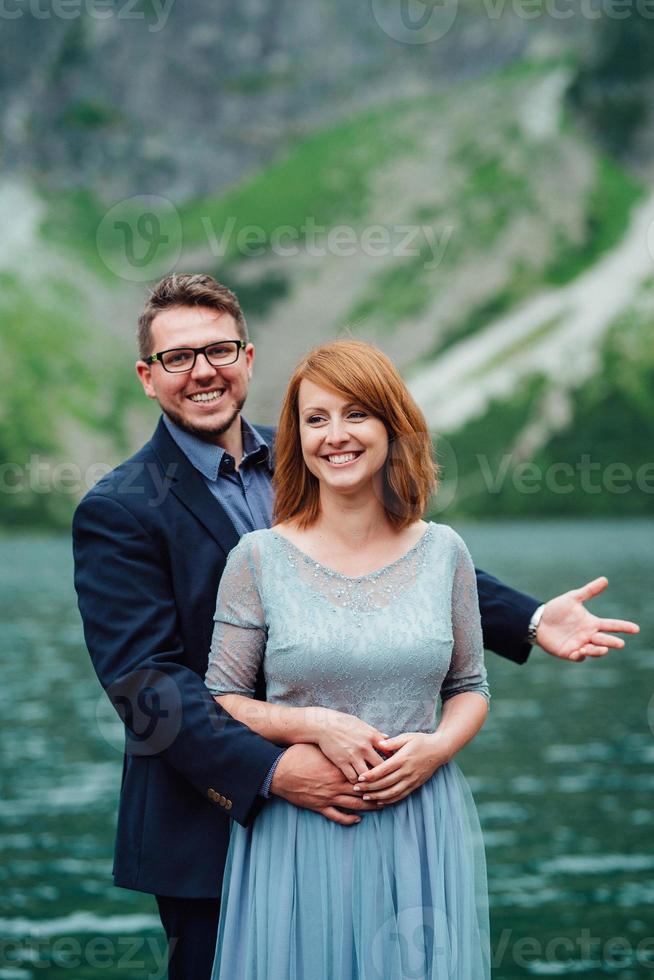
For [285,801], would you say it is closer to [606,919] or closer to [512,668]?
[606,919]

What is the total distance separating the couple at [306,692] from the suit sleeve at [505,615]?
1.62 feet

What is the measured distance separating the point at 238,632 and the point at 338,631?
26 centimetres

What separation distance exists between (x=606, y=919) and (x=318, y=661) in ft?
34.6

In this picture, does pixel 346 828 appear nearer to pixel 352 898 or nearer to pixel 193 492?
pixel 352 898

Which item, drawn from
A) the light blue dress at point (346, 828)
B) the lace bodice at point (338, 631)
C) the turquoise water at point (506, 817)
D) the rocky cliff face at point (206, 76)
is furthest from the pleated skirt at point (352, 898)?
the rocky cliff face at point (206, 76)

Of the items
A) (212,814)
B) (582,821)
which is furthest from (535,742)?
(212,814)

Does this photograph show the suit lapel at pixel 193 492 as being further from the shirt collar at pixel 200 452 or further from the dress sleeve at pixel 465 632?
the dress sleeve at pixel 465 632

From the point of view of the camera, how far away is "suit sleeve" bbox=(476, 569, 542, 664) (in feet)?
13.2

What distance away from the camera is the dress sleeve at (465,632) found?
3.52m

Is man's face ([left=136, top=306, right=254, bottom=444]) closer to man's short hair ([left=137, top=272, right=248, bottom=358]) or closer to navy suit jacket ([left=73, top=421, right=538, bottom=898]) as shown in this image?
man's short hair ([left=137, top=272, right=248, bottom=358])

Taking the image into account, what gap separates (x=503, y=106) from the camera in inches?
4190

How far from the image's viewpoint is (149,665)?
3395 mm

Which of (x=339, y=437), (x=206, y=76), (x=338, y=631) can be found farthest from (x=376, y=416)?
(x=206, y=76)

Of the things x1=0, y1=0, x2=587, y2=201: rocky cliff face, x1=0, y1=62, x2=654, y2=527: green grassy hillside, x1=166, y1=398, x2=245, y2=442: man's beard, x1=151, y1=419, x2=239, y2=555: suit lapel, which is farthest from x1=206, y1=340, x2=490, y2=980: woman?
x1=0, y1=0, x2=587, y2=201: rocky cliff face
